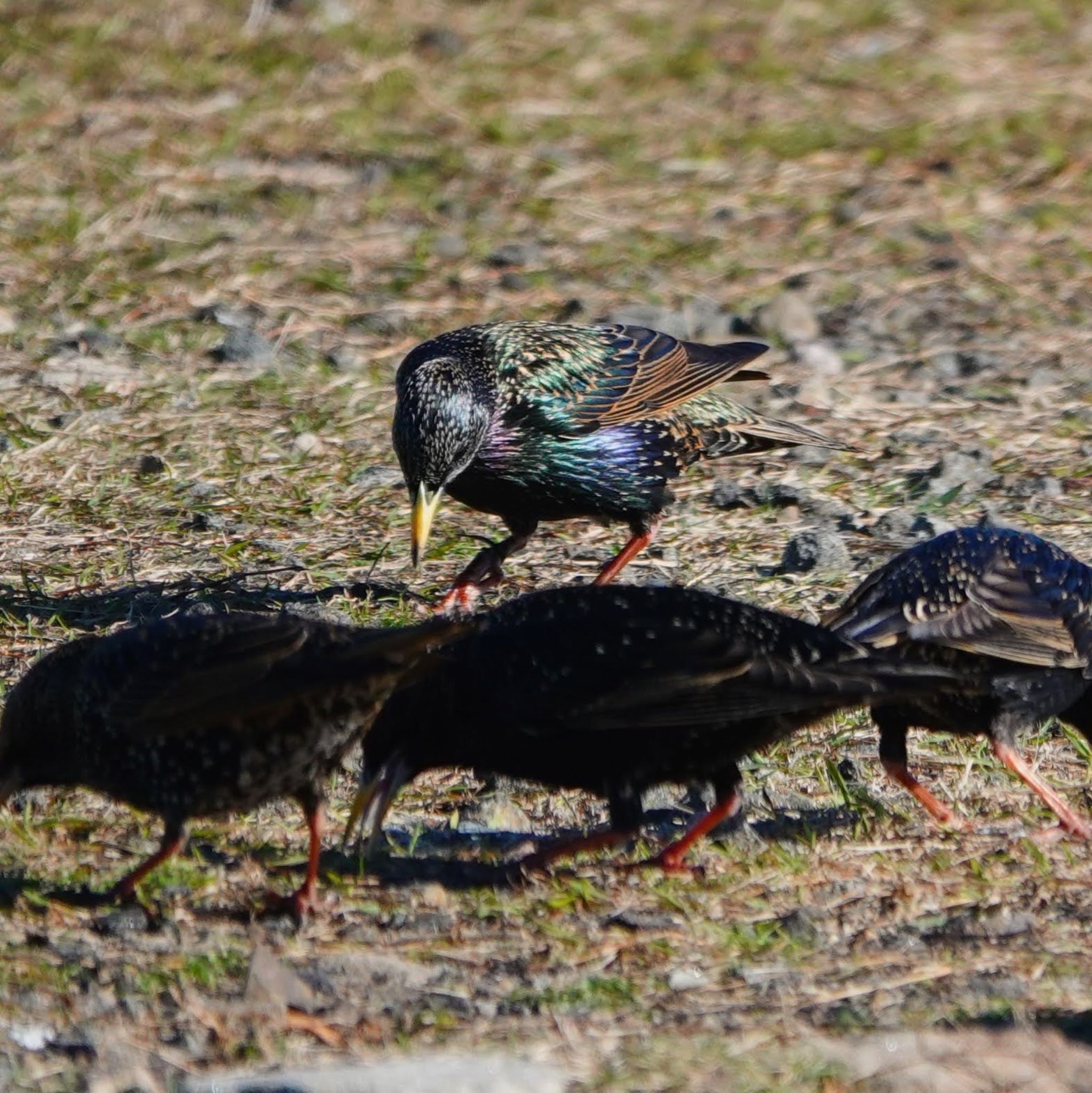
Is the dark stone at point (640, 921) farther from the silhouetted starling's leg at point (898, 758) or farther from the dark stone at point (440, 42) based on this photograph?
the dark stone at point (440, 42)

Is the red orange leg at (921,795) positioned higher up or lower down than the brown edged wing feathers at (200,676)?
lower down

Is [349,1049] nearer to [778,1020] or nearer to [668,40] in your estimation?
[778,1020]

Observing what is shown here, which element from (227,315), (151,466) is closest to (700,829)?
(151,466)

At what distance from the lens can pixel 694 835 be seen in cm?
489

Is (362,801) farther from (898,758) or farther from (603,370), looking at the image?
(603,370)

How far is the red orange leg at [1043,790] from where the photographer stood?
16.9 ft

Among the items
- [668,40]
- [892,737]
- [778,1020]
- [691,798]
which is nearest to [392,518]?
[691,798]

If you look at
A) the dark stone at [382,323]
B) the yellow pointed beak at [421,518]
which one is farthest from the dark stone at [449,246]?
the yellow pointed beak at [421,518]

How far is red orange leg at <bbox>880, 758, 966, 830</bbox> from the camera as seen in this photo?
5.23m

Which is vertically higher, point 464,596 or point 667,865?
point 667,865

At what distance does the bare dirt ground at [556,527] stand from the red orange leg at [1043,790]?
0.10 meters

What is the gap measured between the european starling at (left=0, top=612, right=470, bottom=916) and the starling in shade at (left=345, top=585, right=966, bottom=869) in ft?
0.78

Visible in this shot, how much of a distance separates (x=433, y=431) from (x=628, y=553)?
940mm

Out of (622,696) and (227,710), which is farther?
(622,696)
